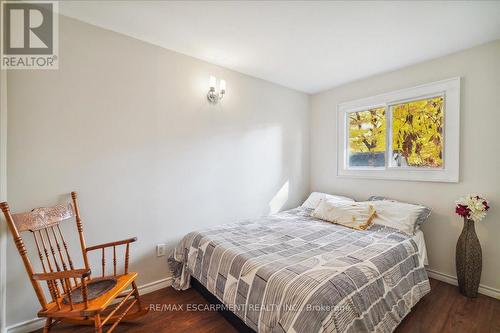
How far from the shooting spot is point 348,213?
2.54 m

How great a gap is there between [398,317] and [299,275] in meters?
0.90

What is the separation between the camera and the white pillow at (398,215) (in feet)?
7.51

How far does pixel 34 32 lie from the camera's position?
5.63 ft

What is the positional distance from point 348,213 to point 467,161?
1.29 meters

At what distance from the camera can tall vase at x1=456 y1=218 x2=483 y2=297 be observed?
2.07 metres

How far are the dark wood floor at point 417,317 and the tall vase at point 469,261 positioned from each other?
0.11m

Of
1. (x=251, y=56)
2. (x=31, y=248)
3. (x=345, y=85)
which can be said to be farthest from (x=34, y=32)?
(x=345, y=85)

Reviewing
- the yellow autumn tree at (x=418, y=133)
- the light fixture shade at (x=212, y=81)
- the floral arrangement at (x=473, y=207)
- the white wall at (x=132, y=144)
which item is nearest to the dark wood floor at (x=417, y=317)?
the white wall at (x=132, y=144)

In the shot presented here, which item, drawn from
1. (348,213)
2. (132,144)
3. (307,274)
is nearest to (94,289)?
(132,144)

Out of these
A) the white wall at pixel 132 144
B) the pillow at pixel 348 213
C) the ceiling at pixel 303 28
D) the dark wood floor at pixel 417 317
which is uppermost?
the ceiling at pixel 303 28

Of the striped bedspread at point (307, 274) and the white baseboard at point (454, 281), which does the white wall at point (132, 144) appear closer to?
the striped bedspread at point (307, 274)

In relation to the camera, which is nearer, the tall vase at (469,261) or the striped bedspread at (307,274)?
the striped bedspread at (307,274)

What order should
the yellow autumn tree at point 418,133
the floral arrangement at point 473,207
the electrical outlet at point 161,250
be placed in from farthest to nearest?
1. the yellow autumn tree at point 418,133
2. the electrical outlet at point 161,250
3. the floral arrangement at point 473,207

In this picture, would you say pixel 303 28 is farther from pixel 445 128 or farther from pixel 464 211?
pixel 464 211
